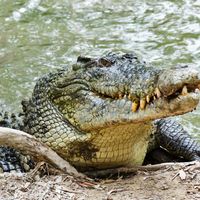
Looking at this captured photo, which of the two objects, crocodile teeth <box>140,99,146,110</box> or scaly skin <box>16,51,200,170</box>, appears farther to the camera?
crocodile teeth <box>140,99,146,110</box>

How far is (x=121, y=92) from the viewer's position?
385 cm

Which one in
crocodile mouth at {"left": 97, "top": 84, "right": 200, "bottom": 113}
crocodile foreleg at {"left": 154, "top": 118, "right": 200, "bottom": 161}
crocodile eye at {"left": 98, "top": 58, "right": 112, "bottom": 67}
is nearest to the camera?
crocodile mouth at {"left": 97, "top": 84, "right": 200, "bottom": 113}

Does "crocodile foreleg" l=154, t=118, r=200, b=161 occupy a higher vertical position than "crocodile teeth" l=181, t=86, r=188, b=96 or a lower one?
lower

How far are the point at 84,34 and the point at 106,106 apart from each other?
15.0 feet

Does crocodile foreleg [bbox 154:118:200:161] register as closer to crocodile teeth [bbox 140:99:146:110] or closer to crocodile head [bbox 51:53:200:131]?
crocodile head [bbox 51:53:200:131]

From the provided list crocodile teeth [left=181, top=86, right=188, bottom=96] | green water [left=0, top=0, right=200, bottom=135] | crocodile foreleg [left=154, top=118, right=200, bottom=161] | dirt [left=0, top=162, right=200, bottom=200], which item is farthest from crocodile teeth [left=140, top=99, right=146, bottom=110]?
green water [left=0, top=0, right=200, bottom=135]

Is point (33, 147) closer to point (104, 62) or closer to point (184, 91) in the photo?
point (104, 62)

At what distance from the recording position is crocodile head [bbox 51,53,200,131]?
11.3 ft

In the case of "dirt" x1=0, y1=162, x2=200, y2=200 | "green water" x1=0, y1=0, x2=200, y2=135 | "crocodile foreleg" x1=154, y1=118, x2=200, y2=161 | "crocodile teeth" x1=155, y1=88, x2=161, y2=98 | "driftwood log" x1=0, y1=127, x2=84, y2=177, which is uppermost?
"crocodile teeth" x1=155, y1=88, x2=161, y2=98

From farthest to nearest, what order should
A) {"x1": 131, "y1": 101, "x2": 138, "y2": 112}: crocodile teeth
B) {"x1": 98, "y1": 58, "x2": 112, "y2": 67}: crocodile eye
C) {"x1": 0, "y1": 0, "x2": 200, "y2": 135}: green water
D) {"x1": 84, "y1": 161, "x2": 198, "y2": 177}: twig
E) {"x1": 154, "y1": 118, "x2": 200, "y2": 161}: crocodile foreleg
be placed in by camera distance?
1. {"x1": 0, "y1": 0, "x2": 200, "y2": 135}: green water
2. {"x1": 154, "y1": 118, "x2": 200, "y2": 161}: crocodile foreleg
3. {"x1": 98, "y1": 58, "x2": 112, "y2": 67}: crocodile eye
4. {"x1": 84, "y1": 161, "x2": 198, "y2": 177}: twig
5. {"x1": 131, "y1": 101, "x2": 138, "y2": 112}: crocodile teeth

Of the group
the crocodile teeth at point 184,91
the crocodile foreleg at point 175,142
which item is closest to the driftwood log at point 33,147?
the crocodile teeth at point 184,91

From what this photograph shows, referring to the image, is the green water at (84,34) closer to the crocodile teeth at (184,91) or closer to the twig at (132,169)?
the twig at (132,169)

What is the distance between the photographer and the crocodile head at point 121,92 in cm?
344

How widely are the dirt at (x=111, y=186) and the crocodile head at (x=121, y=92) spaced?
0.40 m
